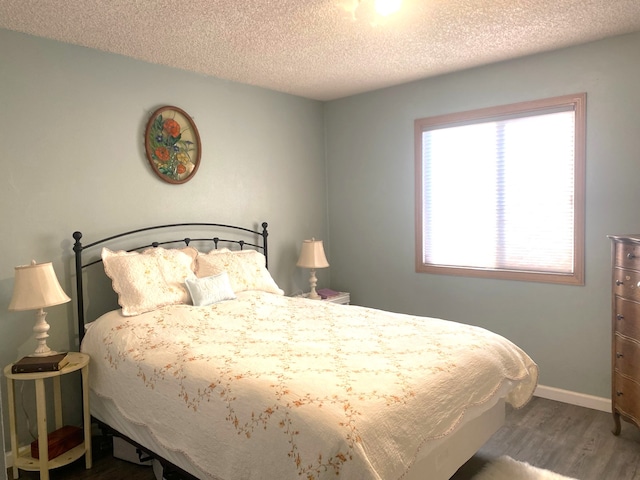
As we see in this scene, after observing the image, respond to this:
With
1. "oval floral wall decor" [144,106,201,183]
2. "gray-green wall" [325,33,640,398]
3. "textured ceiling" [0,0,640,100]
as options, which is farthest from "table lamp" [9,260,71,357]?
"gray-green wall" [325,33,640,398]

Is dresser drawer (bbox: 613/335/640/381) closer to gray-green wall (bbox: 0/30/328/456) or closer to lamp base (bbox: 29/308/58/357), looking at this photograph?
gray-green wall (bbox: 0/30/328/456)

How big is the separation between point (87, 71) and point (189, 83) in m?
0.78

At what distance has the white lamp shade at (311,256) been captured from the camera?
167 inches

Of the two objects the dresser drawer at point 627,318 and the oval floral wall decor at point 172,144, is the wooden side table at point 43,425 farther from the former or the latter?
the dresser drawer at point 627,318

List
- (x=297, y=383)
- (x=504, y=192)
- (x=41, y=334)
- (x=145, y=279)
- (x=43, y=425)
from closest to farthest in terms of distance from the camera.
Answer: (x=297, y=383), (x=43, y=425), (x=41, y=334), (x=145, y=279), (x=504, y=192)

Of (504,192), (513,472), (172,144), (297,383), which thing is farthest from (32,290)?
(504,192)

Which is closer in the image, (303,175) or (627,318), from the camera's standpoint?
(627,318)

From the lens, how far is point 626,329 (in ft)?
9.12

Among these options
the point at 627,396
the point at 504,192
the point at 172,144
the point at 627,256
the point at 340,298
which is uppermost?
the point at 172,144

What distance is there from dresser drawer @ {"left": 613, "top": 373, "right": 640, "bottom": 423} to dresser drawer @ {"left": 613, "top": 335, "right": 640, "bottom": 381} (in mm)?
45

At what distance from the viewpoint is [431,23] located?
110 inches

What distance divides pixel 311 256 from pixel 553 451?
2358 mm

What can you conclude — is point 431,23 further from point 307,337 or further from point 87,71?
point 87,71

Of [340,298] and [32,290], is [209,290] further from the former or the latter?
[340,298]
